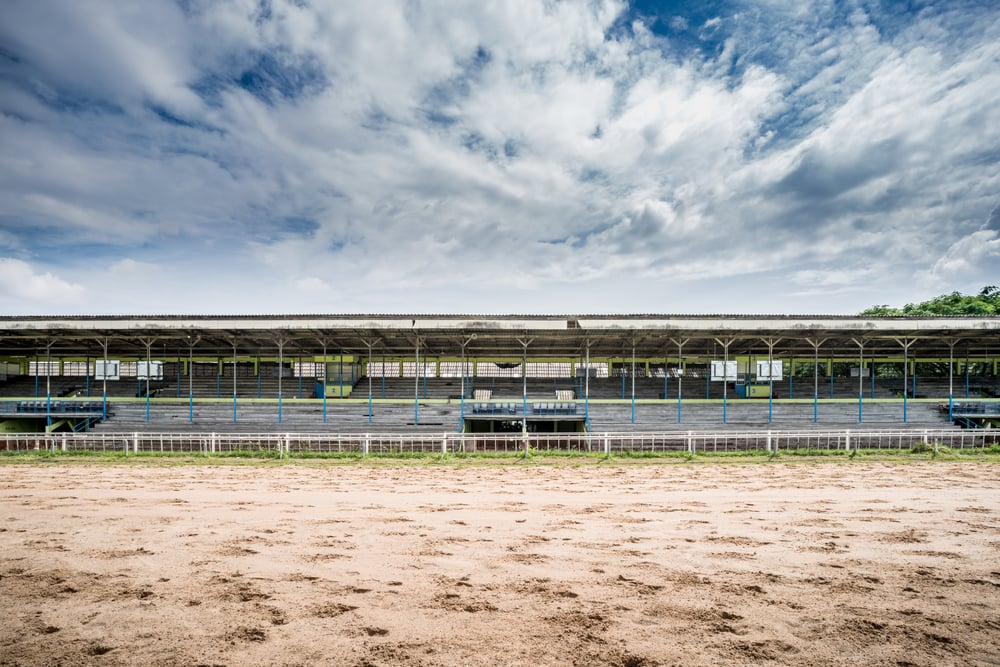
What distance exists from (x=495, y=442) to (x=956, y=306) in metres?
60.6

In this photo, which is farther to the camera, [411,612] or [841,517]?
[841,517]

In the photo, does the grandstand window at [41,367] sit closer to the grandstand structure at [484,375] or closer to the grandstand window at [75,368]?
the grandstand structure at [484,375]

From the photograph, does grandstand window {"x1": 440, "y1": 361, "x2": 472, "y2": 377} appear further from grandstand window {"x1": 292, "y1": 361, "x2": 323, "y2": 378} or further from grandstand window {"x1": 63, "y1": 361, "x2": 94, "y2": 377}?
grandstand window {"x1": 63, "y1": 361, "x2": 94, "y2": 377}

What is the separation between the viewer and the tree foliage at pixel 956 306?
48094mm

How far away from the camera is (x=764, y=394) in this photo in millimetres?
32594

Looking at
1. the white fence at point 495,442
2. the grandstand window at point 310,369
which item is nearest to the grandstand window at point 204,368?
the grandstand window at point 310,369

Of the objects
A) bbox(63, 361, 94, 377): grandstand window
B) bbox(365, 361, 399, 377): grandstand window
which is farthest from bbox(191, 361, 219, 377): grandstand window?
bbox(365, 361, 399, 377): grandstand window

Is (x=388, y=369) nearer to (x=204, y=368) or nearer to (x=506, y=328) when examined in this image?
(x=204, y=368)

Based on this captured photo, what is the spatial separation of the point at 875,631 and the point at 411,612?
4.94 m

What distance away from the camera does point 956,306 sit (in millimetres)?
51594

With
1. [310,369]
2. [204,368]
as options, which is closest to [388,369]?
[310,369]

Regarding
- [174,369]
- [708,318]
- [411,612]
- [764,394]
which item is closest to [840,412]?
[764,394]

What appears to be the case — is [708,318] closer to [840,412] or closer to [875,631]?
[840,412]

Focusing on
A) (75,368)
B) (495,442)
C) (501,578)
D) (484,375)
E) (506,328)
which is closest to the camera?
(501,578)
